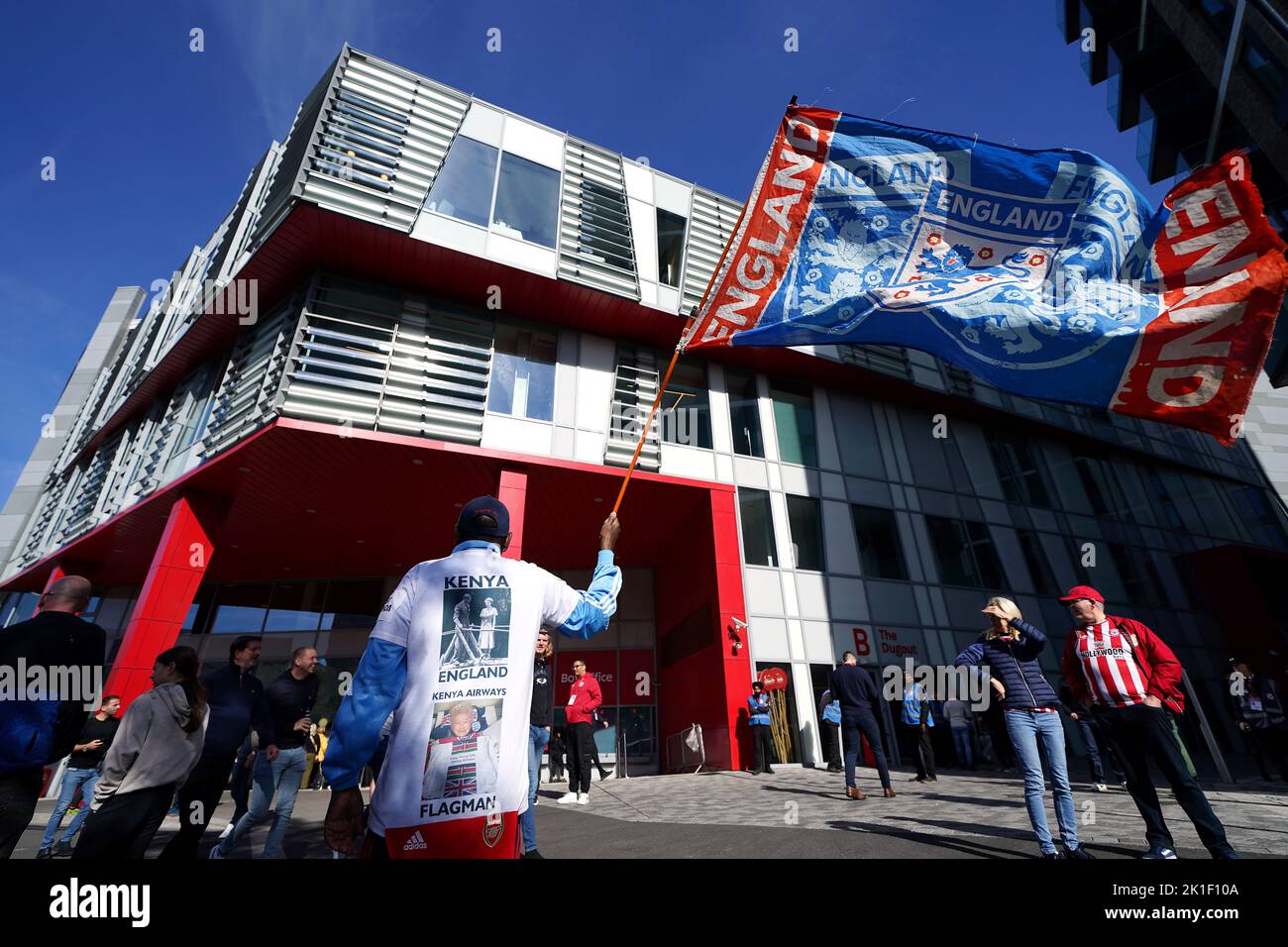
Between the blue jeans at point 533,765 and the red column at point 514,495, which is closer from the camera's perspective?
the blue jeans at point 533,765

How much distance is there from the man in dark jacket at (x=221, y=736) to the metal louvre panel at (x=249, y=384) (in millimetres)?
7979

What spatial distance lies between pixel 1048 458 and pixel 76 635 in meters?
26.4

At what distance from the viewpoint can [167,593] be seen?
12.4 metres

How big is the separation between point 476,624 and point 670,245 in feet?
53.7

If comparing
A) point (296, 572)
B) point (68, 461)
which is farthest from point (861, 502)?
point (68, 461)

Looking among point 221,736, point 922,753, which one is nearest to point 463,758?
point 221,736

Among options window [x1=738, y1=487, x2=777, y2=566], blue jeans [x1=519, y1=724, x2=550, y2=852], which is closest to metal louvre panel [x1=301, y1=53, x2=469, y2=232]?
window [x1=738, y1=487, x2=777, y2=566]

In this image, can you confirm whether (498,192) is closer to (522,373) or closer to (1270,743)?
(522,373)

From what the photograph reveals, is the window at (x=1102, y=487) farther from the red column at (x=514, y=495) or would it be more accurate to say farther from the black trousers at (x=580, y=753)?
the black trousers at (x=580, y=753)

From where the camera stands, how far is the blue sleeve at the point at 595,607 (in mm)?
2477

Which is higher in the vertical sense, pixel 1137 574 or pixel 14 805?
pixel 1137 574

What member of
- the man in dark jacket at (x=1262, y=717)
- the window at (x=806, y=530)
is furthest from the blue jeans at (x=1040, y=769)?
the window at (x=806, y=530)

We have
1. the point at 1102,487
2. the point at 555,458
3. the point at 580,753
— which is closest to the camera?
the point at 580,753
